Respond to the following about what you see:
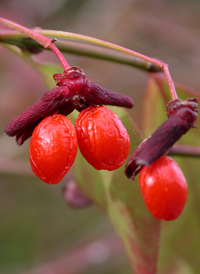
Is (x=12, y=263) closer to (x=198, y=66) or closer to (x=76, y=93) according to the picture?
(x=198, y=66)

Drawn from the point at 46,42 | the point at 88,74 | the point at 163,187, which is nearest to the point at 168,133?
the point at 163,187

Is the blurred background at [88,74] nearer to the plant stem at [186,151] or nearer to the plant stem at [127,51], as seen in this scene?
the plant stem at [186,151]

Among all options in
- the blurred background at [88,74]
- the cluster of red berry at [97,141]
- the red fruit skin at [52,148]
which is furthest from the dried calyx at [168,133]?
the blurred background at [88,74]

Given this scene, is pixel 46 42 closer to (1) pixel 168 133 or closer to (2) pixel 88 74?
(1) pixel 168 133

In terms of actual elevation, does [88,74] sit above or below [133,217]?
below

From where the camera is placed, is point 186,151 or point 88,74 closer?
point 186,151

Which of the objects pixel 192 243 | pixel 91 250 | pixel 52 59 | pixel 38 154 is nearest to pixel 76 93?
pixel 38 154

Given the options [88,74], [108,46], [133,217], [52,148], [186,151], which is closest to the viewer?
[52,148]

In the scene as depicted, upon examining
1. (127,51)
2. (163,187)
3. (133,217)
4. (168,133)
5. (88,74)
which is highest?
(127,51)
